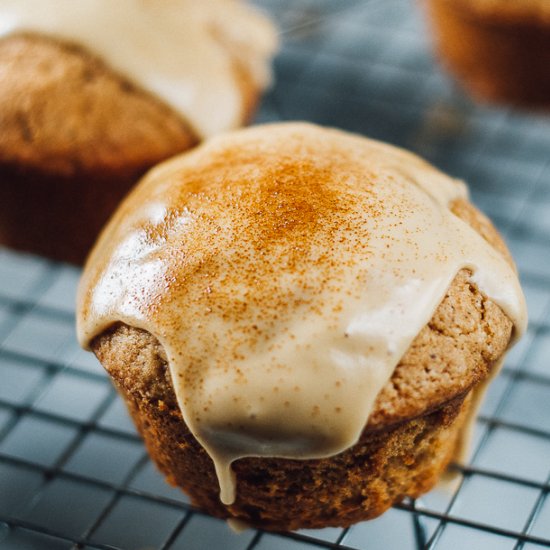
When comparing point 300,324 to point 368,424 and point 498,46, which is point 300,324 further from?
point 498,46

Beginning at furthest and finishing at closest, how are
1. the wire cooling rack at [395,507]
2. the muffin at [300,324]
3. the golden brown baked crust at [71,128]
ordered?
the golden brown baked crust at [71,128] → the wire cooling rack at [395,507] → the muffin at [300,324]

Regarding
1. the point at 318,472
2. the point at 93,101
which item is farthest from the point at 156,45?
the point at 318,472

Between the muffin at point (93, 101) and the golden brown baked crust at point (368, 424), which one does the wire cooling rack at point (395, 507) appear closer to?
the golden brown baked crust at point (368, 424)

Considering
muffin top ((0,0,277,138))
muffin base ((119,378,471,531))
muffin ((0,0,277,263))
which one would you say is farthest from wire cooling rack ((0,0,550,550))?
muffin top ((0,0,277,138))

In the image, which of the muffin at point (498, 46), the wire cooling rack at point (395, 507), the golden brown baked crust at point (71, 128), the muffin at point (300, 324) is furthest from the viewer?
the muffin at point (498, 46)

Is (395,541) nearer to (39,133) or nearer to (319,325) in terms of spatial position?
(319,325)

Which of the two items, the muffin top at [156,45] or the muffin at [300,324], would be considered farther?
the muffin top at [156,45]

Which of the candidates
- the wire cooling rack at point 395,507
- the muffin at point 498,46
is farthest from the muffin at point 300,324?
the muffin at point 498,46

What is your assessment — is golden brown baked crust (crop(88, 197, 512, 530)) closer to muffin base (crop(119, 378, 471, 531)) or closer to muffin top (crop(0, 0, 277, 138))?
muffin base (crop(119, 378, 471, 531))

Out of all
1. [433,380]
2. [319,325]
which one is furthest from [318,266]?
[433,380]
